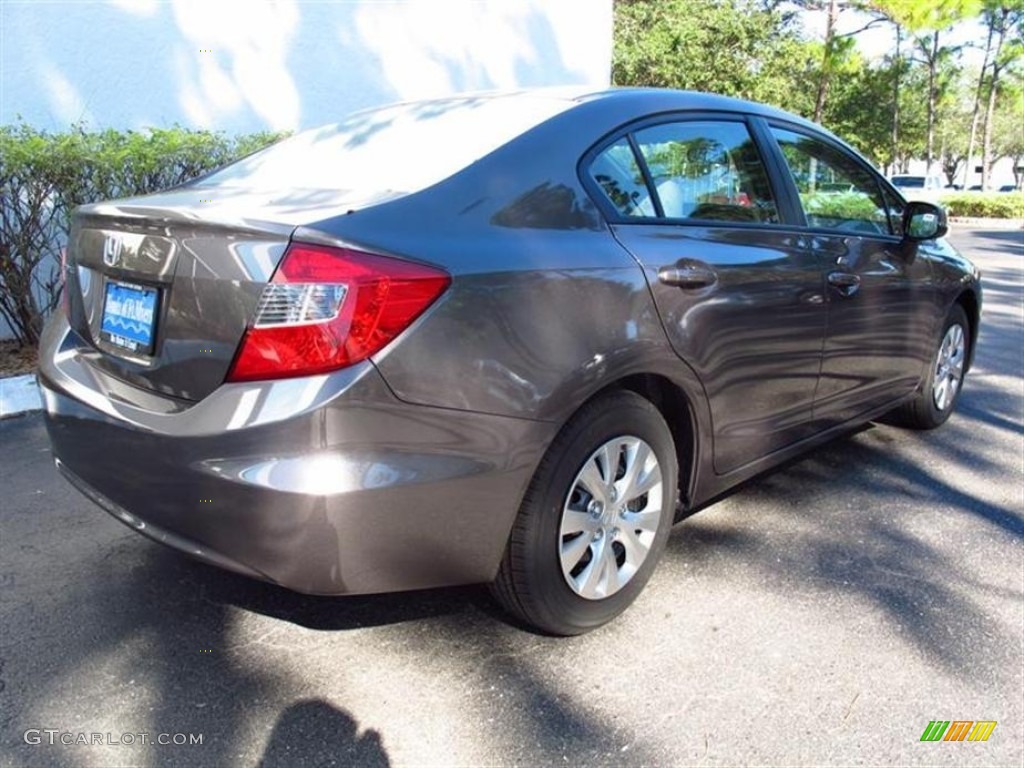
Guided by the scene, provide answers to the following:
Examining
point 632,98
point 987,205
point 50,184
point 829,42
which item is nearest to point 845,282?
point 632,98

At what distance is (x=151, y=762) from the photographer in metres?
2.07

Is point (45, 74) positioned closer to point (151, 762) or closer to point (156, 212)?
point (156, 212)

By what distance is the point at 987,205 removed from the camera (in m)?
23.5

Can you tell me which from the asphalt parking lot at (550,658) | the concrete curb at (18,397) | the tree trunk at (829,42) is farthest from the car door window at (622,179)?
the tree trunk at (829,42)

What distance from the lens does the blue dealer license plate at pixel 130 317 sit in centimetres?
223

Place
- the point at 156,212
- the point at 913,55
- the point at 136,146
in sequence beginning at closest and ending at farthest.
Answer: the point at 156,212
the point at 136,146
the point at 913,55

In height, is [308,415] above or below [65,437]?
above

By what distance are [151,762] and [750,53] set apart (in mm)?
24108

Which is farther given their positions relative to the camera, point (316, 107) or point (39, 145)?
point (316, 107)

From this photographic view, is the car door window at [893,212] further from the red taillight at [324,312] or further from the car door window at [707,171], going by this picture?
the red taillight at [324,312]

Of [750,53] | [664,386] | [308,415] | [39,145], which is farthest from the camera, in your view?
[750,53]

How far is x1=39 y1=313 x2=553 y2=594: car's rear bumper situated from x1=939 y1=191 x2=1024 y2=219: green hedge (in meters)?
24.3

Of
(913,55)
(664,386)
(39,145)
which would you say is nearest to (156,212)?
(664,386)

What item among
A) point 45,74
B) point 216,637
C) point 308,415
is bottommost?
point 216,637
